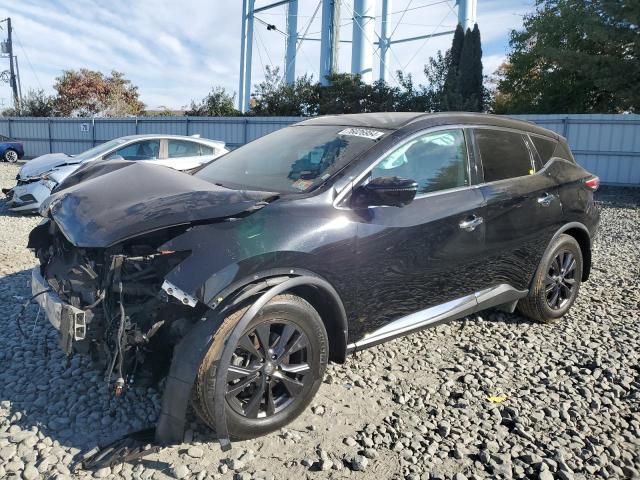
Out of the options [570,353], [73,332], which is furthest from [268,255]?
[570,353]

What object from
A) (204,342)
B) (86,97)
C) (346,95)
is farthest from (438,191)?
(86,97)

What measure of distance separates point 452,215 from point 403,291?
2.09 ft

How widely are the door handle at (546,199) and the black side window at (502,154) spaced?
23cm

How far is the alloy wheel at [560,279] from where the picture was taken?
4.46 meters

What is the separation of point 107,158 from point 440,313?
754 centimetres

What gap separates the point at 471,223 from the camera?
3.58 metres

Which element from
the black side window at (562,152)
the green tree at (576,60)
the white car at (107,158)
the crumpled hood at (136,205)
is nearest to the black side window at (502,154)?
the black side window at (562,152)

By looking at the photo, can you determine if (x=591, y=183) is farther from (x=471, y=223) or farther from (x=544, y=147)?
(x=471, y=223)

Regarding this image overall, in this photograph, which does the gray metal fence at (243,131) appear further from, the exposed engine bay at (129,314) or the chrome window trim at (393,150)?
the exposed engine bay at (129,314)

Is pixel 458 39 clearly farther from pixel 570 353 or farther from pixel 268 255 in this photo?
pixel 268 255

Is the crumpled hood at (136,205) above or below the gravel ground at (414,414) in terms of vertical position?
above

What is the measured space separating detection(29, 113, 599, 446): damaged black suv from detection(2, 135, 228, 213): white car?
5.66m

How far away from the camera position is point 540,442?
111 inches

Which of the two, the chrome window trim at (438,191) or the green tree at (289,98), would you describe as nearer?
the chrome window trim at (438,191)
